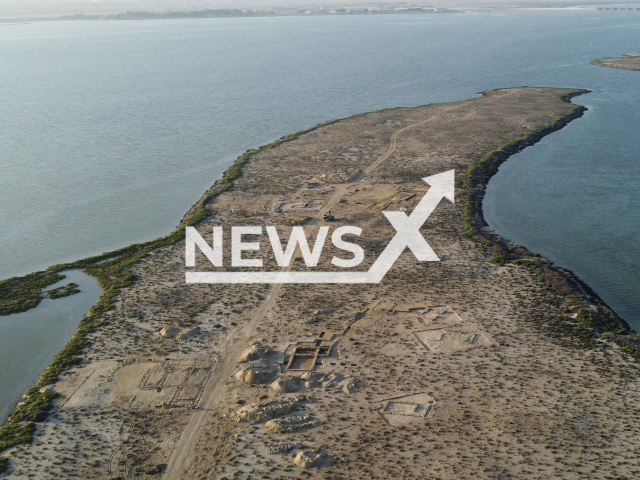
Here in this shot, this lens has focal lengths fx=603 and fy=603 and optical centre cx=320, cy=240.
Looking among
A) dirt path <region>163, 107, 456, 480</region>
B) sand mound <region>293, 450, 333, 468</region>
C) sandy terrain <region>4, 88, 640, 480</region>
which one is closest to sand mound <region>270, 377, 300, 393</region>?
sandy terrain <region>4, 88, 640, 480</region>

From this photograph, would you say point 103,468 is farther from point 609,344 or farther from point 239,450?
point 609,344

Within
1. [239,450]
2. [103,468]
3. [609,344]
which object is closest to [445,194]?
[609,344]

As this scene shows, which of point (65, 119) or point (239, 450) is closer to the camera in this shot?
point (239, 450)

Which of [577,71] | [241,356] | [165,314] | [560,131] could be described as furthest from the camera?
[577,71]

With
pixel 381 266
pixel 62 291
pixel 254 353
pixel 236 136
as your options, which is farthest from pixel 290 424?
pixel 236 136

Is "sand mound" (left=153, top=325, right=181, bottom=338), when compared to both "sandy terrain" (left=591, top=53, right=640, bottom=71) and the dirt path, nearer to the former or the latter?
the dirt path

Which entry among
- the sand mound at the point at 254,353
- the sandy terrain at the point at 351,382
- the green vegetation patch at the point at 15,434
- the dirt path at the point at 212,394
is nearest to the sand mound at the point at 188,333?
the sandy terrain at the point at 351,382

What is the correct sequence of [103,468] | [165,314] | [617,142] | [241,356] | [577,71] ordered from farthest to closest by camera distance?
1. [577,71]
2. [617,142]
3. [165,314]
4. [241,356]
5. [103,468]
